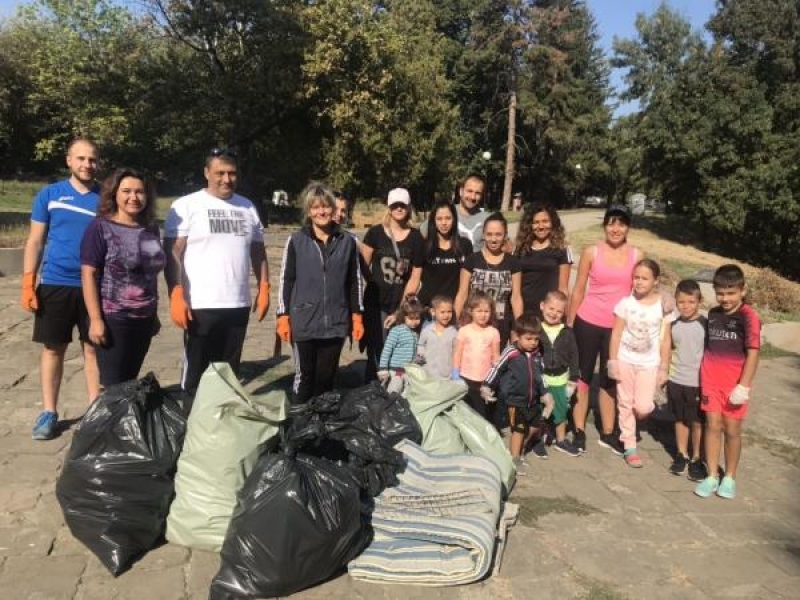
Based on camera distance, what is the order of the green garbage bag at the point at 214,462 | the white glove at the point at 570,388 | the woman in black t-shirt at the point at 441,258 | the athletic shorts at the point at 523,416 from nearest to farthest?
the green garbage bag at the point at 214,462, the athletic shorts at the point at 523,416, the white glove at the point at 570,388, the woman in black t-shirt at the point at 441,258

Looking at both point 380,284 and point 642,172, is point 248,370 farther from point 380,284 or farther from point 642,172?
point 642,172

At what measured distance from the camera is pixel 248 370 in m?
6.48

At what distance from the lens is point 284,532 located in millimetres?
2775

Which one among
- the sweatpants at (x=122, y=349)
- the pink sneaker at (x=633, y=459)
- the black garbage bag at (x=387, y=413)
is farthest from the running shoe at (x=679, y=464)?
the sweatpants at (x=122, y=349)

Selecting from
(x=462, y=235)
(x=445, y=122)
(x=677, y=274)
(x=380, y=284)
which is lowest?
(x=677, y=274)

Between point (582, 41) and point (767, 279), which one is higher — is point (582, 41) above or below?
above

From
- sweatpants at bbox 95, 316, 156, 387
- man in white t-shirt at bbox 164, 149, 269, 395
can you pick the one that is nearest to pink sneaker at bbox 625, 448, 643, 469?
man in white t-shirt at bbox 164, 149, 269, 395

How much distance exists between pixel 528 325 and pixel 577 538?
1412 mm

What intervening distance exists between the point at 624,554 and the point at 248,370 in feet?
13.2

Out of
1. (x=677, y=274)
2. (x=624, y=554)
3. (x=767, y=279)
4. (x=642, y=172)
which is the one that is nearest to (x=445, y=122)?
(x=642, y=172)

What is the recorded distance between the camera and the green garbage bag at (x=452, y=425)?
4055mm

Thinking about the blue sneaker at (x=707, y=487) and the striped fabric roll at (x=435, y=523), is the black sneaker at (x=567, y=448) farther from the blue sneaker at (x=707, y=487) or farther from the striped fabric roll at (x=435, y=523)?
the striped fabric roll at (x=435, y=523)

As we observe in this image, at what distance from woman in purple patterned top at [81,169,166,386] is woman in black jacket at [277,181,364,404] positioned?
2.54ft

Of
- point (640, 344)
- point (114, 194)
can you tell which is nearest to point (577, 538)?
point (640, 344)
